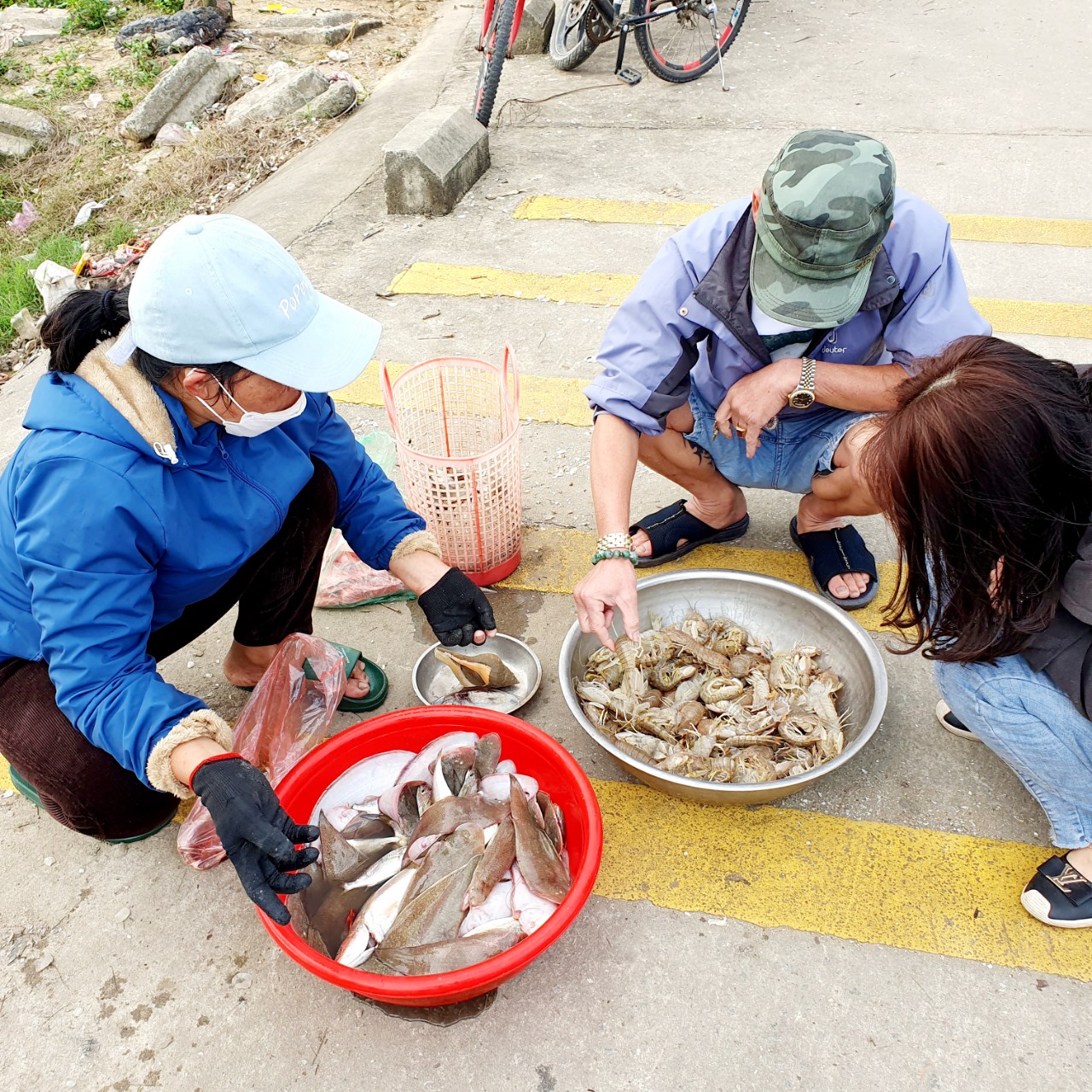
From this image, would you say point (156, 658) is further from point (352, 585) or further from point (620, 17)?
point (620, 17)

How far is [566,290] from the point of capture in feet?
15.1

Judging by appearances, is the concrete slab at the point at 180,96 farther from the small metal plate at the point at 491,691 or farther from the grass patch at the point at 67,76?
the small metal plate at the point at 491,691

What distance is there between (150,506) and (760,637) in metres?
1.74

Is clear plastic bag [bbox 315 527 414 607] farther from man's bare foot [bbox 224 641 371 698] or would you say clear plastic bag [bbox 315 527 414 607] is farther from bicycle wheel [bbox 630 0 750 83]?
bicycle wheel [bbox 630 0 750 83]

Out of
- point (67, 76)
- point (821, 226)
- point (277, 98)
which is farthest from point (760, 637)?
point (67, 76)

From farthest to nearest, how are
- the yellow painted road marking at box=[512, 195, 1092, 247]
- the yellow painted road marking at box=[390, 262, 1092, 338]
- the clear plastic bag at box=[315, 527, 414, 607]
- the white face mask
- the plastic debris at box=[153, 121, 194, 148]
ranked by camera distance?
1. the plastic debris at box=[153, 121, 194, 148]
2. the yellow painted road marking at box=[512, 195, 1092, 247]
3. the yellow painted road marking at box=[390, 262, 1092, 338]
4. the clear plastic bag at box=[315, 527, 414, 607]
5. the white face mask

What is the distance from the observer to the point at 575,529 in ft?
10.8

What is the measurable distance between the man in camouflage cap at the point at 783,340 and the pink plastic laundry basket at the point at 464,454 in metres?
0.41

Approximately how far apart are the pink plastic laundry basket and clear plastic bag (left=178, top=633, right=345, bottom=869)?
1.94 ft

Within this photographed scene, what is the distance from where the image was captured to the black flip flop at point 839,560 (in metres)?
2.87

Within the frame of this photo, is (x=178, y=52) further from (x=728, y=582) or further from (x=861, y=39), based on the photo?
(x=728, y=582)

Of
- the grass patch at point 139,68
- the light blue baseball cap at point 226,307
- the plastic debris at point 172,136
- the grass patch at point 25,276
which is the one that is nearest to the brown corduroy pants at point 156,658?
the light blue baseball cap at point 226,307

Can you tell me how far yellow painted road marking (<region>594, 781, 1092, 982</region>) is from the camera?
2.03 m

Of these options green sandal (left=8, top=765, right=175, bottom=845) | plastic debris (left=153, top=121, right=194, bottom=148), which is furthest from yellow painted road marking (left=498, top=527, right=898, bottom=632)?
plastic debris (left=153, top=121, right=194, bottom=148)
